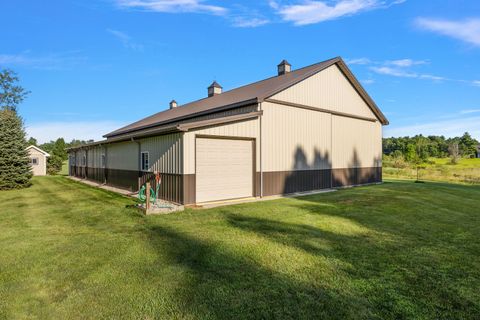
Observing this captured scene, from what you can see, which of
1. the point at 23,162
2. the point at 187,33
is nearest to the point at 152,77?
the point at 187,33

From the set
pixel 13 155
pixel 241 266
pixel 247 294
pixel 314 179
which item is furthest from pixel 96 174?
pixel 247 294

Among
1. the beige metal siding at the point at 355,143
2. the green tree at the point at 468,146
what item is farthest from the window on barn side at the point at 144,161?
the green tree at the point at 468,146

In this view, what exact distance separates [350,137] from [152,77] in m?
14.7

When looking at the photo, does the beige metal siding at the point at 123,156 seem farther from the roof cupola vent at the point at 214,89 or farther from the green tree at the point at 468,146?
the green tree at the point at 468,146

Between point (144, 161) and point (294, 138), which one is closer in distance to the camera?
point (144, 161)

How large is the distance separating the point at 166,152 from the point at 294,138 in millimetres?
6269

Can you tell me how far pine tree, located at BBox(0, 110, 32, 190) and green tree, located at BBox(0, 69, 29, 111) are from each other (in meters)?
31.3

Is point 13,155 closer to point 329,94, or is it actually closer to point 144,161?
point 144,161

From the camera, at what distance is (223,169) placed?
10898 millimetres

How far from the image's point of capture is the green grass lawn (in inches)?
124

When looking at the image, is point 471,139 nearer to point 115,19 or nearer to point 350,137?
point 350,137

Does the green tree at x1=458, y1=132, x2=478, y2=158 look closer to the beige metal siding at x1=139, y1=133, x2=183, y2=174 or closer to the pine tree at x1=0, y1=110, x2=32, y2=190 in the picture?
the beige metal siding at x1=139, y1=133, x2=183, y2=174

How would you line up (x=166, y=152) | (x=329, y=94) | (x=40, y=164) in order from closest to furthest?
(x=166, y=152) < (x=329, y=94) < (x=40, y=164)

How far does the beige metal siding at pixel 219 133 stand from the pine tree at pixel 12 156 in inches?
558
